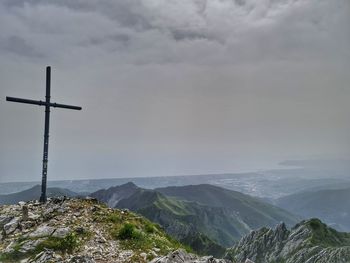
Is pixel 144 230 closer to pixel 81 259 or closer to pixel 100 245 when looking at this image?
pixel 100 245

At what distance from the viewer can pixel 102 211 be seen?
33062 millimetres

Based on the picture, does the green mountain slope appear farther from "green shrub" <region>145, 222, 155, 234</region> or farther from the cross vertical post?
the cross vertical post

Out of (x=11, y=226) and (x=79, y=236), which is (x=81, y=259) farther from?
(x=11, y=226)

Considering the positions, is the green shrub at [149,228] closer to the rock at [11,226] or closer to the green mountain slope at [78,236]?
the green mountain slope at [78,236]

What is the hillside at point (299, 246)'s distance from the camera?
135m

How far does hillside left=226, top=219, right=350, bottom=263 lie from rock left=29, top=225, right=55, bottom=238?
117 m

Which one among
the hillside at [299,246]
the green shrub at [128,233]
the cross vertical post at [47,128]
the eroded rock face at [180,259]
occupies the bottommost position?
the hillside at [299,246]

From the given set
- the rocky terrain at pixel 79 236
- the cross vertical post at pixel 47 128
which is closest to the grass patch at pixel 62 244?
the rocky terrain at pixel 79 236

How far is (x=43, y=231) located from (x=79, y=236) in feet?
9.24

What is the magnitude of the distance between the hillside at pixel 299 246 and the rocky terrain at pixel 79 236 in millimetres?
112052

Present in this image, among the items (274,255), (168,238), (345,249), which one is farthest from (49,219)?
(274,255)

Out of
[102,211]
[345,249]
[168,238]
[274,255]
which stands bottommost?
[274,255]

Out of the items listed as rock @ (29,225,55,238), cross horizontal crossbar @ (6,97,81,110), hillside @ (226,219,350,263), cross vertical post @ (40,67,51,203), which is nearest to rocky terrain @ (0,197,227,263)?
rock @ (29,225,55,238)

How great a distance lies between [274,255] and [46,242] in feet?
540
